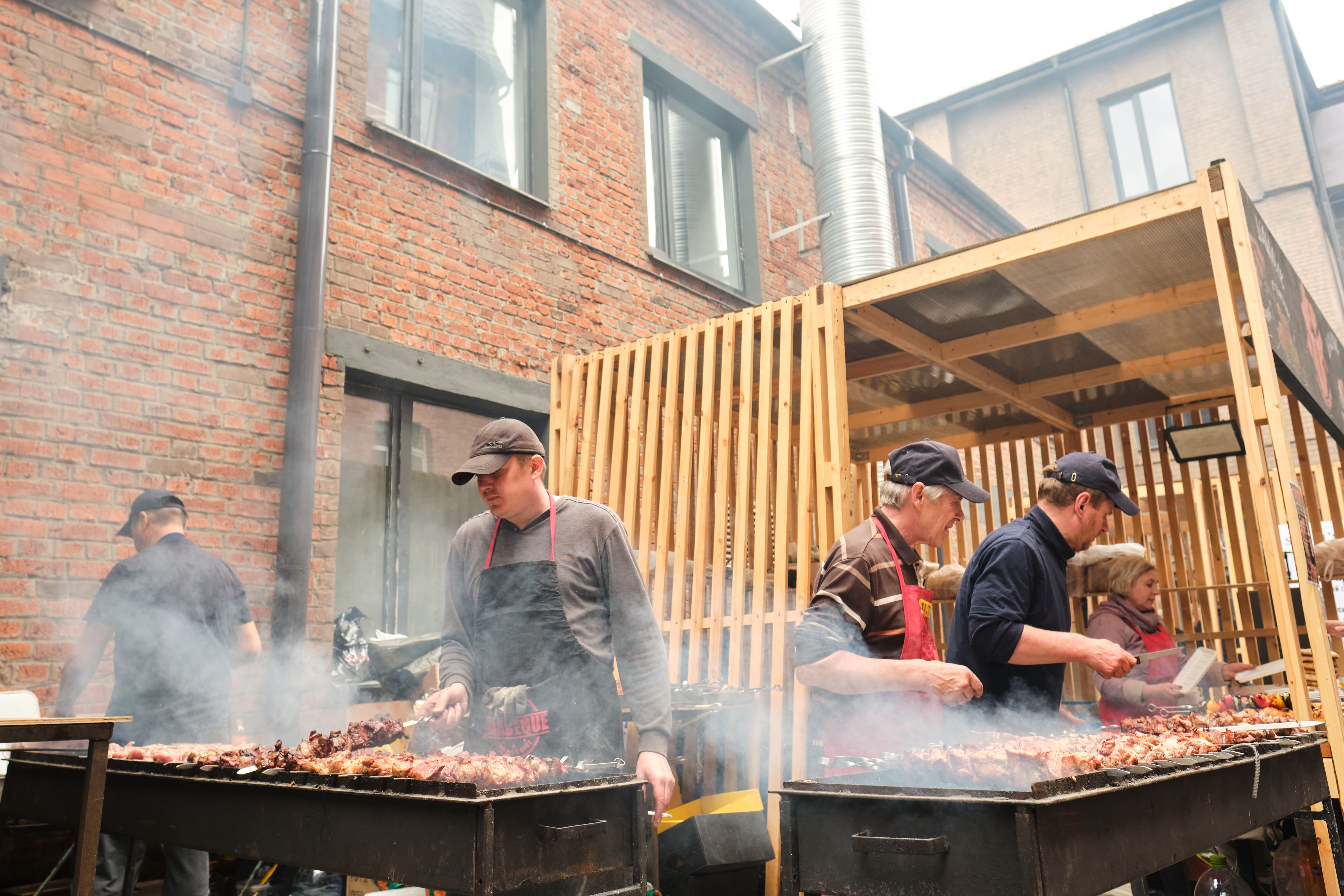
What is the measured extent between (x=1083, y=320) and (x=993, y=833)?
14.9ft

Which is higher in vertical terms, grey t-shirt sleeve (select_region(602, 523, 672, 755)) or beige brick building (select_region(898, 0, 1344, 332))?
beige brick building (select_region(898, 0, 1344, 332))

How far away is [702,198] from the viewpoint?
1008cm

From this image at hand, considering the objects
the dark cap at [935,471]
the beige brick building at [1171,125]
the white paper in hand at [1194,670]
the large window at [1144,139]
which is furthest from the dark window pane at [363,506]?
the large window at [1144,139]

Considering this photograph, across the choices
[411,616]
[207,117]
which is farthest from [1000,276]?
[207,117]

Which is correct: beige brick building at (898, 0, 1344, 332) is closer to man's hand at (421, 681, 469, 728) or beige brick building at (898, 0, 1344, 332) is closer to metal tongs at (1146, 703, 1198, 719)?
metal tongs at (1146, 703, 1198, 719)

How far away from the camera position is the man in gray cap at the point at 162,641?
14.6ft

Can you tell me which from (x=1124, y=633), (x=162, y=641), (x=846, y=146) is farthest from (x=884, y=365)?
(x=162, y=641)

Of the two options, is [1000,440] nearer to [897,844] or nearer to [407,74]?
[407,74]

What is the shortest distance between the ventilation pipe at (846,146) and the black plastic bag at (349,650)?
19.7 feet

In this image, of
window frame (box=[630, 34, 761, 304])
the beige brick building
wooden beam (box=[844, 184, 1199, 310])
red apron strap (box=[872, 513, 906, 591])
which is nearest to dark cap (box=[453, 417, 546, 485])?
red apron strap (box=[872, 513, 906, 591])

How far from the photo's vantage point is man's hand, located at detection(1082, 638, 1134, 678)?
123 inches

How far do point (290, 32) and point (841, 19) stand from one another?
20.4 ft

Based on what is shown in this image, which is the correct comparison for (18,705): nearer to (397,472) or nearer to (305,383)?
(305,383)

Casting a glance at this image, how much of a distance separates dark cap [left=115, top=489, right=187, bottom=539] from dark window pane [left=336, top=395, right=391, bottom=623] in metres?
1.27
